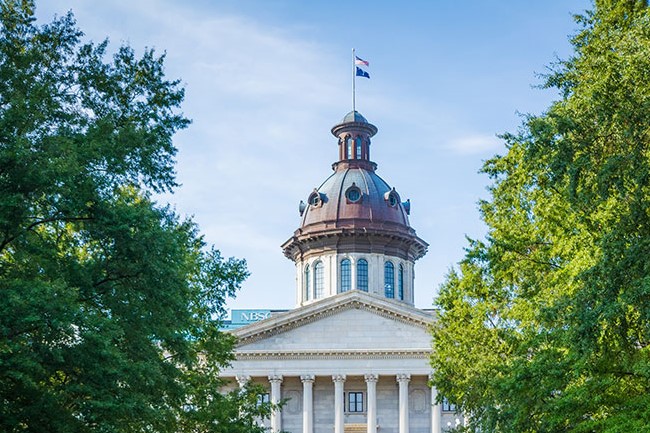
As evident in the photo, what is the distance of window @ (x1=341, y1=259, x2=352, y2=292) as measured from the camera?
7394 cm

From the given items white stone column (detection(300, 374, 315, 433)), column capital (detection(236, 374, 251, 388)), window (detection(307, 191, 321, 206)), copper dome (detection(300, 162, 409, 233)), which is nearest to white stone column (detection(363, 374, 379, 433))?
white stone column (detection(300, 374, 315, 433))

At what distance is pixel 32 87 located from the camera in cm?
2309

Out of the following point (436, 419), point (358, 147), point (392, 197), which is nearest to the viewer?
point (436, 419)

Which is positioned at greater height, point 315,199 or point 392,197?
point 392,197

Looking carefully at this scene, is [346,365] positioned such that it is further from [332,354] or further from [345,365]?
[332,354]

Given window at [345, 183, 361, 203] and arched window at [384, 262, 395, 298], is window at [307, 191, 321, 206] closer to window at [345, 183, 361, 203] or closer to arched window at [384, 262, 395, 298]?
window at [345, 183, 361, 203]

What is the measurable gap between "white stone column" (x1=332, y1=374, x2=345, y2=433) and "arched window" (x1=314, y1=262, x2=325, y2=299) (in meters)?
8.27

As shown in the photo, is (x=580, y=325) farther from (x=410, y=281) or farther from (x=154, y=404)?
(x=410, y=281)

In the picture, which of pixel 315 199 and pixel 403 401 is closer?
pixel 403 401

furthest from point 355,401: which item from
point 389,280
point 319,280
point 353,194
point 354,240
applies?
point 353,194

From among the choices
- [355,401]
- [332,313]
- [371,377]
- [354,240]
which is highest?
[354,240]

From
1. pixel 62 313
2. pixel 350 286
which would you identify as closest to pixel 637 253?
pixel 62 313

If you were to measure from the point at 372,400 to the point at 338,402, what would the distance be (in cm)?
200

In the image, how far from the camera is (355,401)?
6931cm
